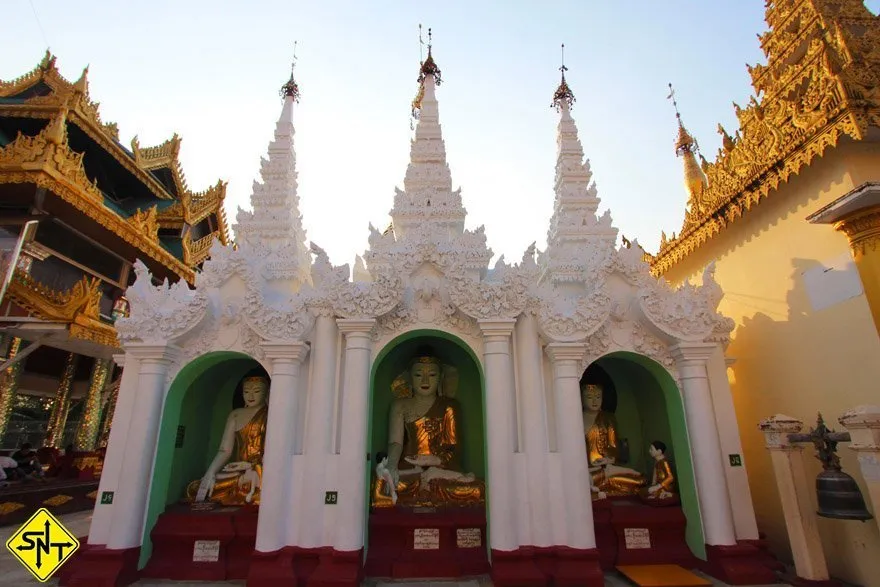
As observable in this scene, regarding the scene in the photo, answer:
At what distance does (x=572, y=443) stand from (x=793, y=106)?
5515 mm

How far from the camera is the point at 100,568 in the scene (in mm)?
5219

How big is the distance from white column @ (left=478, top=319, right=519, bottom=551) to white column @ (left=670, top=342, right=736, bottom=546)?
7.59 feet

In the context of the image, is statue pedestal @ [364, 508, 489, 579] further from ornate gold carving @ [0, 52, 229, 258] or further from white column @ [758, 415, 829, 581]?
ornate gold carving @ [0, 52, 229, 258]

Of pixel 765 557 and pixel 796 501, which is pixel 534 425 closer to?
pixel 796 501

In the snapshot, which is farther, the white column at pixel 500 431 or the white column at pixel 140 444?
the white column at pixel 140 444

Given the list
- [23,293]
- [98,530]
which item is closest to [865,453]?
[98,530]

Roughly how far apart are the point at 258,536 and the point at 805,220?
7.93 meters

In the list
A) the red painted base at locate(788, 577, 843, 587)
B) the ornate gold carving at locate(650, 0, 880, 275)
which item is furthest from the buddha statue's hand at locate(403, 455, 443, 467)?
the ornate gold carving at locate(650, 0, 880, 275)

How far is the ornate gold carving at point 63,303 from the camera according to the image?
10.1 metres

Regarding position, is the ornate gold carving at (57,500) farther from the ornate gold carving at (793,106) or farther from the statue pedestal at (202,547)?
the ornate gold carving at (793,106)

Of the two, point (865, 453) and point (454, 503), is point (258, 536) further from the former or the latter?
point (865, 453)

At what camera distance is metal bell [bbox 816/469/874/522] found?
14.8 ft

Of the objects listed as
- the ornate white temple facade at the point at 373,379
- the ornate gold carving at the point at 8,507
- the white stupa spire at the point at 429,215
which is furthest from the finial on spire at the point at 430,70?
the ornate gold carving at the point at 8,507

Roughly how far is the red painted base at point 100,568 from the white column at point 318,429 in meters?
1.90
